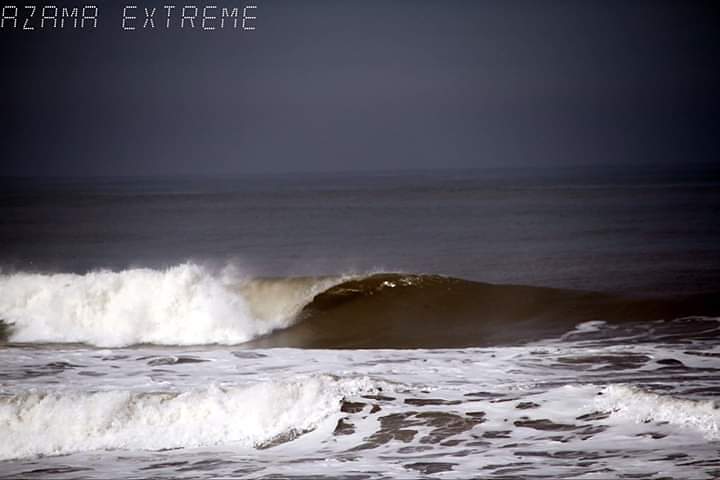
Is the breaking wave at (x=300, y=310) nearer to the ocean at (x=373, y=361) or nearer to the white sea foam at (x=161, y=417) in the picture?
the ocean at (x=373, y=361)

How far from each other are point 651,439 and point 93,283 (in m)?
11.1

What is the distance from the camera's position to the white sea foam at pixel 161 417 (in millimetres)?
8055

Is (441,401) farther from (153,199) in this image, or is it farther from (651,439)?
(153,199)

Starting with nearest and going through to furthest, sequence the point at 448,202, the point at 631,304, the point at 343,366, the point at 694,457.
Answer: the point at 694,457
the point at 343,366
the point at 631,304
the point at 448,202

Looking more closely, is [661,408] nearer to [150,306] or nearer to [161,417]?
[161,417]

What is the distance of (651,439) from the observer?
738 centimetres

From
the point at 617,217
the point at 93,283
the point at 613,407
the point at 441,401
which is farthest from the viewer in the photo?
the point at 617,217

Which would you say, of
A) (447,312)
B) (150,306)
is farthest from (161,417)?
(447,312)

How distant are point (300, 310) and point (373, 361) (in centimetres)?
436

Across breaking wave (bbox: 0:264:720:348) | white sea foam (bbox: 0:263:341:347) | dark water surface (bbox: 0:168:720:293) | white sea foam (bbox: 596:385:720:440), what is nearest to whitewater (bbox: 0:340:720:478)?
white sea foam (bbox: 596:385:720:440)

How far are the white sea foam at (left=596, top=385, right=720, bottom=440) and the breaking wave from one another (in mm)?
3541

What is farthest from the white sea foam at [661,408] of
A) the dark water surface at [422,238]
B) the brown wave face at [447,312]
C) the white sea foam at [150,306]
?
the dark water surface at [422,238]

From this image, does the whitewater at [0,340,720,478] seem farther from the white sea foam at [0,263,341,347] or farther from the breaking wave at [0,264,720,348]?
the white sea foam at [0,263,341,347]

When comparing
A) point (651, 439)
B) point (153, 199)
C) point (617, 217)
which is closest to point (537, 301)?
point (651, 439)
